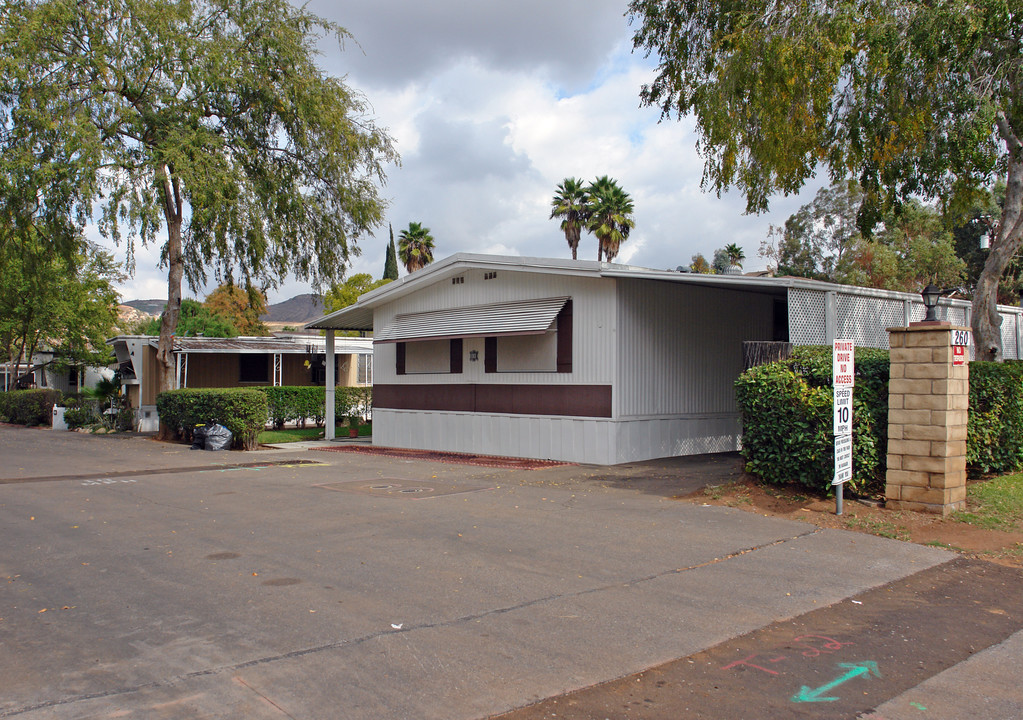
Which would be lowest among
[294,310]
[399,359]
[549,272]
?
[399,359]

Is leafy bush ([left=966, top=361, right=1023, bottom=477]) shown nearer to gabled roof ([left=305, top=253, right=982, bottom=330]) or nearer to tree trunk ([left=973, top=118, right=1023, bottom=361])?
tree trunk ([left=973, top=118, right=1023, bottom=361])

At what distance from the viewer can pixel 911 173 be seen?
43.1 feet

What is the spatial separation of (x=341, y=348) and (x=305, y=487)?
1653 cm

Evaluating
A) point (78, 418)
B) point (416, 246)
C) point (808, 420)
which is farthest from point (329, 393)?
point (416, 246)

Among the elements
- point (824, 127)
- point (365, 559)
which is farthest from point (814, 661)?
point (824, 127)

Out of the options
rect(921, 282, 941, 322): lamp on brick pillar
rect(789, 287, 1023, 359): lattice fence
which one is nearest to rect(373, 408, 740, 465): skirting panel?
rect(789, 287, 1023, 359): lattice fence

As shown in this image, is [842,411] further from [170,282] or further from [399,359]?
[170,282]

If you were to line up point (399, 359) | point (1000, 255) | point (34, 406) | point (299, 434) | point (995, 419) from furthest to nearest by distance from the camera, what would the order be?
point (34, 406), point (299, 434), point (399, 359), point (1000, 255), point (995, 419)

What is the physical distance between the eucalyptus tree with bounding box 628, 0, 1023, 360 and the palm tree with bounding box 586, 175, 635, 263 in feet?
98.4

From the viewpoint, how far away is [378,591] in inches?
249

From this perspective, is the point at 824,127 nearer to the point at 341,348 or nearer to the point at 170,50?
the point at 170,50

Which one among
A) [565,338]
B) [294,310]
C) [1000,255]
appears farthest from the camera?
[294,310]

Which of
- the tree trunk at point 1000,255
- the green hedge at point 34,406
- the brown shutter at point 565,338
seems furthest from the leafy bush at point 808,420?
the green hedge at point 34,406

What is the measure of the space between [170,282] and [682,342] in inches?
601
